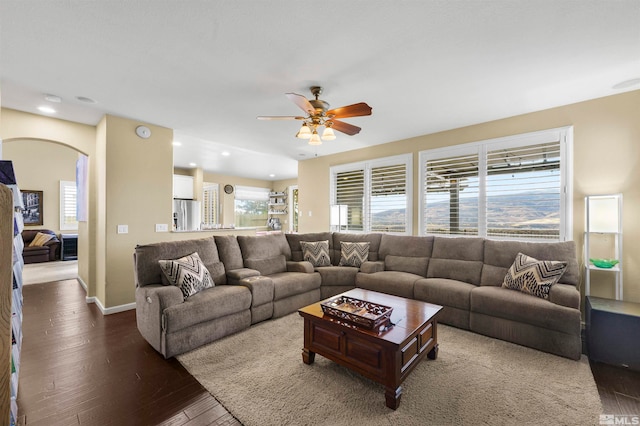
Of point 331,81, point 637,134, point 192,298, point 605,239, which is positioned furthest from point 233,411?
point 637,134

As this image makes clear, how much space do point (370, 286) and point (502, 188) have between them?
235 centimetres

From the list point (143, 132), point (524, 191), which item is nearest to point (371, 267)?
point (524, 191)

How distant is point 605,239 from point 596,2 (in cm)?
266

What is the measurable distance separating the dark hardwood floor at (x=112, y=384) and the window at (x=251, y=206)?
22.8 ft

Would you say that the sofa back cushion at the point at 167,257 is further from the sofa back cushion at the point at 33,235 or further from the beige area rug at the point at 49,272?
the sofa back cushion at the point at 33,235

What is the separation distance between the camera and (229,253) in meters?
3.62

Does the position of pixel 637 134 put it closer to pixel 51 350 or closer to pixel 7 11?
pixel 7 11

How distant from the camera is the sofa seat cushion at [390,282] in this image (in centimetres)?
356

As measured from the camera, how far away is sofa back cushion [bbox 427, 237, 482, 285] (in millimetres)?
3580

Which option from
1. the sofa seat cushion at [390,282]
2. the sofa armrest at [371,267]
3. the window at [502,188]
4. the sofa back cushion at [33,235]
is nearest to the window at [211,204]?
the sofa back cushion at [33,235]

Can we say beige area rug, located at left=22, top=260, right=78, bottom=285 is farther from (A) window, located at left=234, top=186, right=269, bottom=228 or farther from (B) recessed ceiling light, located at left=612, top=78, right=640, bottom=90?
(B) recessed ceiling light, located at left=612, top=78, right=640, bottom=90

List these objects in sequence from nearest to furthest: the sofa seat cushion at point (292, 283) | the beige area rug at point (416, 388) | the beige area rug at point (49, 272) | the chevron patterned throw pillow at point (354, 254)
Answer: the beige area rug at point (416, 388), the sofa seat cushion at point (292, 283), the chevron patterned throw pillow at point (354, 254), the beige area rug at point (49, 272)

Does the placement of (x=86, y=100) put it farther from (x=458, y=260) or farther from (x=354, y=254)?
(x=458, y=260)

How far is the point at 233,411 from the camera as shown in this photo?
72.1 inches
